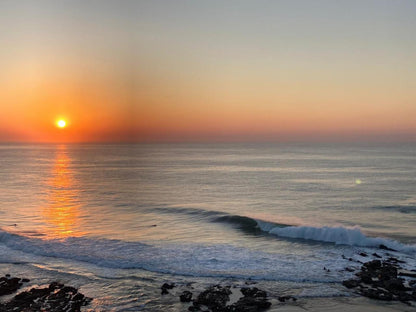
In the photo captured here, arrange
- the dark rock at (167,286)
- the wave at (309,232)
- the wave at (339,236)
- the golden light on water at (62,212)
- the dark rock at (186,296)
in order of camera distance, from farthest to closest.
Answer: the golden light on water at (62,212) < the wave at (309,232) < the wave at (339,236) < the dark rock at (167,286) < the dark rock at (186,296)

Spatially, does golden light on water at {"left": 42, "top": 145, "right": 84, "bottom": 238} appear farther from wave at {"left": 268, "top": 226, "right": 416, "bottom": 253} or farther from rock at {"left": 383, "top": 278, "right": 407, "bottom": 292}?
rock at {"left": 383, "top": 278, "right": 407, "bottom": 292}

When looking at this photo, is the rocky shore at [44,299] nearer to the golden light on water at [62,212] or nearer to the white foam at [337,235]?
the golden light on water at [62,212]

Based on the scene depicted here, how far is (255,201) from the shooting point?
157 ft

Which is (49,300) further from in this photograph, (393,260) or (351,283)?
(393,260)

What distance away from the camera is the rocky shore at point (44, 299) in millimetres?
15695

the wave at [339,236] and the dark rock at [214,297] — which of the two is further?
the wave at [339,236]

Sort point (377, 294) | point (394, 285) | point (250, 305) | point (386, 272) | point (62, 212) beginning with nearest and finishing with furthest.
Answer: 1. point (250, 305)
2. point (377, 294)
3. point (394, 285)
4. point (386, 272)
5. point (62, 212)

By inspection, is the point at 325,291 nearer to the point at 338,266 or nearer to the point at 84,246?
the point at 338,266

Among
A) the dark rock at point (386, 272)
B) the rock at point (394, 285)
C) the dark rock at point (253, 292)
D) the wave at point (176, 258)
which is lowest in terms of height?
the wave at point (176, 258)

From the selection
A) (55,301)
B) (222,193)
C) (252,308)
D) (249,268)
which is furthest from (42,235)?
(222,193)

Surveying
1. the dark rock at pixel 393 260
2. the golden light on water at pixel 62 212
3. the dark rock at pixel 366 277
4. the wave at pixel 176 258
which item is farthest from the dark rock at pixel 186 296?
the golden light on water at pixel 62 212

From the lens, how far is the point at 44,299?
654 inches

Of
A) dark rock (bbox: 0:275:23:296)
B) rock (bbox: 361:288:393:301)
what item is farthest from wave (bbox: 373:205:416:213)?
dark rock (bbox: 0:275:23:296)

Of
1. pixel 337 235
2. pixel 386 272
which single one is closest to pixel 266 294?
pixel 386 272
